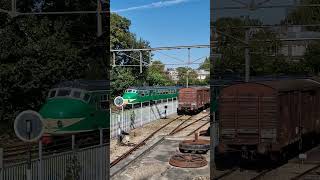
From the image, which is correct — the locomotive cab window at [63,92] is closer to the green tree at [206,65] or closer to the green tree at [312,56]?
the green tree at [206,65]

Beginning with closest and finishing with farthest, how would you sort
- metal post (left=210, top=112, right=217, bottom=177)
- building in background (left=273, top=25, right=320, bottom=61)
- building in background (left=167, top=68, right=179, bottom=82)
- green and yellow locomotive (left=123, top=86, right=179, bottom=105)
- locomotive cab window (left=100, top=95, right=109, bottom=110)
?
1. metal post (left=210, top=112, right=217, bottom=177)
2. building in background (left=273, top=25, right=320, bottom=61)
3. locomotive cab window (left=100, top=95, right=109, bottom=110)
4. green and yellow locomotive (left=123, top=86, right=179, bottom=105)
5. building in background (left=167, top=68, right=179, bottom=82)

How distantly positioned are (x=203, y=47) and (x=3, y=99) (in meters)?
2.69

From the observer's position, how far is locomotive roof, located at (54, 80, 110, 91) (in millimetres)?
5246

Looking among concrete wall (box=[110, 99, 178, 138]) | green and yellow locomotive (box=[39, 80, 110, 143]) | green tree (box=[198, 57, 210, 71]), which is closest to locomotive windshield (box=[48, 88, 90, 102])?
green and yellow locomotive (box=[39, 80, 110, 143])

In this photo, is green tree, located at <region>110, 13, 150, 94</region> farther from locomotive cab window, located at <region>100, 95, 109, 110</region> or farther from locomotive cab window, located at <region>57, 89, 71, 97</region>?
locomotive cab window, located at <region>57, 89, 71, 97</region>

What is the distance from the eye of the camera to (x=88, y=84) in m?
5.66

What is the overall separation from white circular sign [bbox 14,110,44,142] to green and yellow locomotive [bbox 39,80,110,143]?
1.48ft

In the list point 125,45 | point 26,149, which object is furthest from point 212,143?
point 26,149

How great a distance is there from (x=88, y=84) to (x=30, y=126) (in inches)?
40.8

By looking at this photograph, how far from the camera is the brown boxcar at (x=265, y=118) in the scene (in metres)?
5.82

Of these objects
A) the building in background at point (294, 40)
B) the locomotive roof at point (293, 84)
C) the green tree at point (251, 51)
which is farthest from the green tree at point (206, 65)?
the locomotive roof at point (293, 84)

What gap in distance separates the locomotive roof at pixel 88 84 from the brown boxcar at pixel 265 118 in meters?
A: 1.44

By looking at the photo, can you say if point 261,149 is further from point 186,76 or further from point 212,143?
point 186,76

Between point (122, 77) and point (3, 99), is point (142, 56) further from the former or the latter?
point (3, 99)
